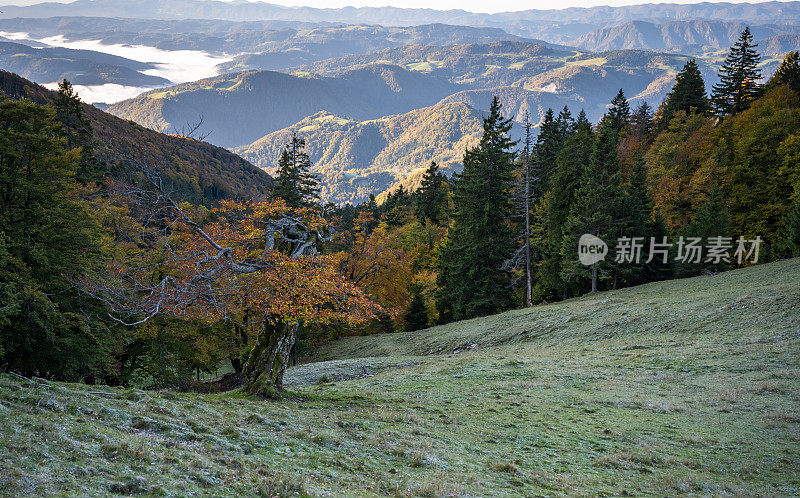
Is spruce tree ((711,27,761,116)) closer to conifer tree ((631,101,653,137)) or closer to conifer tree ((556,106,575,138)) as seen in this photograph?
conifer tree ((631,101,653,137))

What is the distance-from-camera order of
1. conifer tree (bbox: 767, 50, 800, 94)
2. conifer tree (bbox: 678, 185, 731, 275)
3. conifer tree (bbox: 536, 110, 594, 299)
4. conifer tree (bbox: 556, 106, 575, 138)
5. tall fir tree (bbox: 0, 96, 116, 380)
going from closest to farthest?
tall fir tree (bbox: 0, 96, 116, 380)
conifer tree (bbox: 678, 185, 731, 275)
conifer tree (bbox: 536, 110, 594, 299)
conifer tree (bbox: 767, 50, 800, 94)
conifer tree (bbox: 556, 106, 575, 138)

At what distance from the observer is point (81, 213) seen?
22.9 meters

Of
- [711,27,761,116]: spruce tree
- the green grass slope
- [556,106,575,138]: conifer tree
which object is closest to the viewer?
the green grass slope

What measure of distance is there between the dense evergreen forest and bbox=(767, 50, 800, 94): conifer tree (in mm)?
268

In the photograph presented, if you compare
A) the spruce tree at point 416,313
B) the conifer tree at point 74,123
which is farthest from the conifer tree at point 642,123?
the conifer tree at point 74,123

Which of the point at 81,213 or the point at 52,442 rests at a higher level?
the point at 81,213

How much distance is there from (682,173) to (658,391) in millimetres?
54049

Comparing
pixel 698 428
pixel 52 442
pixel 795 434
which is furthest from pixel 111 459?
pixel 795 434

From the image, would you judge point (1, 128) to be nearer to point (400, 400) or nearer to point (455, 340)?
point (400, 400)

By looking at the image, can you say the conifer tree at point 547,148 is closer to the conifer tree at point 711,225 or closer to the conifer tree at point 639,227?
the conifer tree at point 639,227

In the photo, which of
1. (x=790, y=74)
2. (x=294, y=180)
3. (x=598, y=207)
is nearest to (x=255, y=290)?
(x=294, y=180)

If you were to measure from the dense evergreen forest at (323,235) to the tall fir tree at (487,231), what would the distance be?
209 millimetres

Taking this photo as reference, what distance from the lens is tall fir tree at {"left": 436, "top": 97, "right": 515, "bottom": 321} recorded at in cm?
4559

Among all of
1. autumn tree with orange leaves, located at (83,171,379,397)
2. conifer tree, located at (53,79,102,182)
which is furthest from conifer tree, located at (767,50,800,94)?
conifer tree, located at (53,79,102,182)
